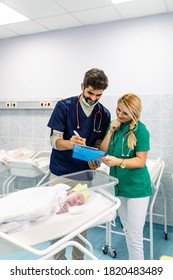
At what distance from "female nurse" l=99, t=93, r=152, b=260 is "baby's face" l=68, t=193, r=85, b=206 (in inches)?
20.3

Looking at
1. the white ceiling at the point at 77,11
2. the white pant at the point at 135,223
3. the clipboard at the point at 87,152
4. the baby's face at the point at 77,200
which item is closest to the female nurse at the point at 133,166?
the white pant at the point at 135,223

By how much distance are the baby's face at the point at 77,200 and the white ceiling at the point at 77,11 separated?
2.22m

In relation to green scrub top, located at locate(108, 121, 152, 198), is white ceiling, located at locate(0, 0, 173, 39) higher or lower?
higher

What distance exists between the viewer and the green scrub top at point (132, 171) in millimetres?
1775

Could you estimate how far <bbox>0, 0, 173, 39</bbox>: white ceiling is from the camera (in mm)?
2738

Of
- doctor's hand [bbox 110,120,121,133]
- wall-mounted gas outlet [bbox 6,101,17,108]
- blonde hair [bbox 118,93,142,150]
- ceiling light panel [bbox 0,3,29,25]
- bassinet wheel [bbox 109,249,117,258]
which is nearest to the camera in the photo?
blonde hair [bbox 118,93,142,150]

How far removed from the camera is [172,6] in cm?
279

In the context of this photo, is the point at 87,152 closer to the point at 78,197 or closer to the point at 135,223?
the point at 78,197

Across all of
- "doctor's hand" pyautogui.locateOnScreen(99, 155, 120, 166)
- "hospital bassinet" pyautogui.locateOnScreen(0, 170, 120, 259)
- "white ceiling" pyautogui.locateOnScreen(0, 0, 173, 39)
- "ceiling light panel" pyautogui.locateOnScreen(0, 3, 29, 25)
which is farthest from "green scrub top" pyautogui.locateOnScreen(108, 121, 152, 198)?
"ceiling light panel" pyautogui.locateOnScreen(0, 3, 29, 25)

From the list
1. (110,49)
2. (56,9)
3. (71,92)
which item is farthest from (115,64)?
(56,9)

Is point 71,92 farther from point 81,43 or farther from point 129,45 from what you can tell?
point 129,45

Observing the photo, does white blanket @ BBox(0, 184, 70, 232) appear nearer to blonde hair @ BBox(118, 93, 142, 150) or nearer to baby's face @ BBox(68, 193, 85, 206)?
baby's face @ BBox(68, 193, 85, 206)

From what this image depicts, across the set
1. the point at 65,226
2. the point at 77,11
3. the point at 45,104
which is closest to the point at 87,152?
the point at 65,226
